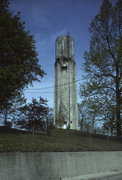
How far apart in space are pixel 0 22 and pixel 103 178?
37.3 feet

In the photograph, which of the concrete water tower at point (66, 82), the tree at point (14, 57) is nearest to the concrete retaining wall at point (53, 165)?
A: the tree at point (14, 57)

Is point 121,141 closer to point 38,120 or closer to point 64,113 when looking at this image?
point 38,120

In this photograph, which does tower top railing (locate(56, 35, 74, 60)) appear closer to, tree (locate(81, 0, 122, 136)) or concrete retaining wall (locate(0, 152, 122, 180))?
tree (locate(81, 0, 122, 136))

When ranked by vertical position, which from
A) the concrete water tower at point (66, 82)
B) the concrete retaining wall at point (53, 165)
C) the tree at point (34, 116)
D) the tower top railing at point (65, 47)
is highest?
the tower top railing at point (65, 47)

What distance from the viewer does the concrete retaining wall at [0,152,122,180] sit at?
441 inches

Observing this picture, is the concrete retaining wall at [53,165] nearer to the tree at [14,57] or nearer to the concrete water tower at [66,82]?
the tree at [14,57]

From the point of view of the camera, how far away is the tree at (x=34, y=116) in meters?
22.7

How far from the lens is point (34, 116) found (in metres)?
23.2

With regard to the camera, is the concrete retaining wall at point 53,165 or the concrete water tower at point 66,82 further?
the concrete water tower at point 66,82

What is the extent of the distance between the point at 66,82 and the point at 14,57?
1472 inches

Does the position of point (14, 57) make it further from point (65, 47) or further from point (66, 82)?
point (65, 47)

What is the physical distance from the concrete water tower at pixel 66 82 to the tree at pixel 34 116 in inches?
994

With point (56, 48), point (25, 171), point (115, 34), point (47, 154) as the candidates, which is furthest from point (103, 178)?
point (56, 48)

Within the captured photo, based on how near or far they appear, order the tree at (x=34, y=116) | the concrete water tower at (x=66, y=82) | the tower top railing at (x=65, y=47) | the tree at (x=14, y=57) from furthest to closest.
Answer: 1. the tower top railing at (x=65, y=47)
2. the concrete water tower at (x=66, y=82)
3. the tree at (x=34, y=116)
4. the tree at (x=14, y=57)
